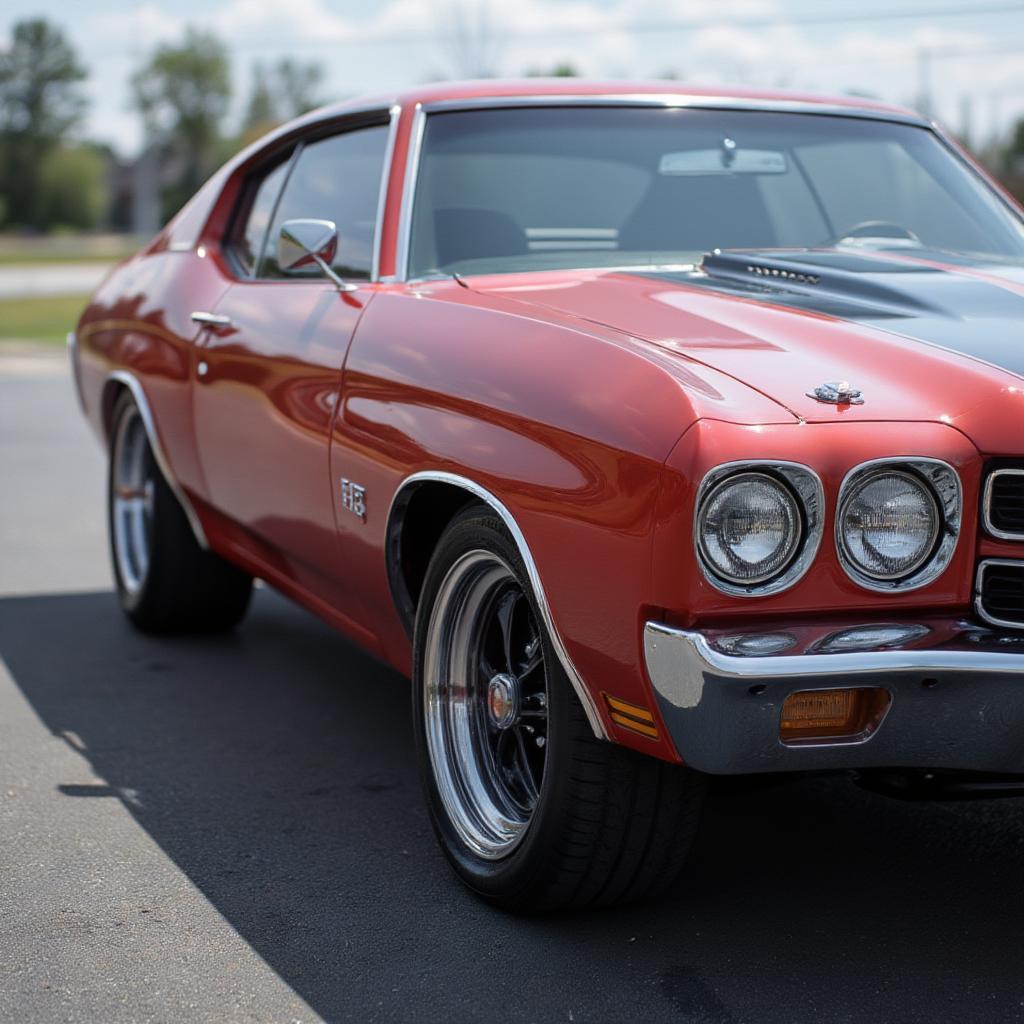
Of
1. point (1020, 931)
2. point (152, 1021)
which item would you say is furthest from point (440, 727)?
point (1020, 931)

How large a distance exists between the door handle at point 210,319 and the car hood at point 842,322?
1046mm

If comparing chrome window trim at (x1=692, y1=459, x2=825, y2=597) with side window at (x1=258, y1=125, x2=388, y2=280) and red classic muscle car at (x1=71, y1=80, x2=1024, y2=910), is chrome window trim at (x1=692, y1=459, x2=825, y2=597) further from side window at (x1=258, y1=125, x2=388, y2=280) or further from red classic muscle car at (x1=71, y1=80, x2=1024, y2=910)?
side window at (x1=258, y1=125, x2=388, y2=280)

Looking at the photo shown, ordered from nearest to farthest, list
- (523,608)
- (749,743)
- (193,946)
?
(749,743)
(193,946)
(523,608)

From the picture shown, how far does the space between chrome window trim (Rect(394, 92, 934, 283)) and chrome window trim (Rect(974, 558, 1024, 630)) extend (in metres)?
1.64

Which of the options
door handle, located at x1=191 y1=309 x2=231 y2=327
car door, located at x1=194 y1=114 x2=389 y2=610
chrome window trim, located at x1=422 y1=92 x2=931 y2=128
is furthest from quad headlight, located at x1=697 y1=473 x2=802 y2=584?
door handle, located at x1=191 y1=309 x2=231 y2=327

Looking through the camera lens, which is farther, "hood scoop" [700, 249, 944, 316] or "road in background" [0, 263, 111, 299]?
"road in background" [0, 263, 111, 299]

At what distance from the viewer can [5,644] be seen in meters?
5.29

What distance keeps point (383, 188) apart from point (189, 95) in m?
99.2

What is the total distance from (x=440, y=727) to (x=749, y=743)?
38.3 inches

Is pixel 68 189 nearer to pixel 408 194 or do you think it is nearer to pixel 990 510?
pixel 408 194

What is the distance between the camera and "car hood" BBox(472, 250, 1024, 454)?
2.54 m

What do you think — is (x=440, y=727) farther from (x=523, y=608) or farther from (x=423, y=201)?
(x=423, y=201)

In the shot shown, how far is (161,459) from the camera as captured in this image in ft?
16.1

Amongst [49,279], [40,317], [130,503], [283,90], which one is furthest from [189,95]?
[130,503]
